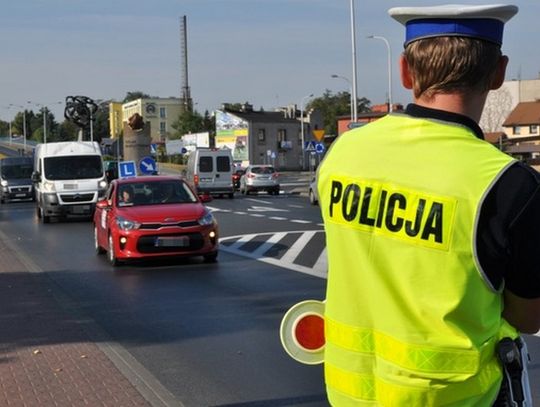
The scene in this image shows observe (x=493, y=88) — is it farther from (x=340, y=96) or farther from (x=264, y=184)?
(x=340, y=96)

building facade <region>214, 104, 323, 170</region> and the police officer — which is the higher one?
building facade <region>214, 104, 323, 170</region>

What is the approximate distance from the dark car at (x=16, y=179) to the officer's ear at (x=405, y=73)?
141ft

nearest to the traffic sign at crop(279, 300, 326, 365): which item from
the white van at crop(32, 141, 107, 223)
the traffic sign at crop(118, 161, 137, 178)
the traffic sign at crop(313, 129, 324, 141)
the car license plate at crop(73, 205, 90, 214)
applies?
the traffic sign at crop(118, 161, 137, 178)

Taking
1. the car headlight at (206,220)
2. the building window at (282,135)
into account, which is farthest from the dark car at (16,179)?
the building window at (282,135)

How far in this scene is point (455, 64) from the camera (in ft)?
6.79

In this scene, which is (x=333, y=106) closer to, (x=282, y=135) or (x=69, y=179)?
(x=282, y=135)

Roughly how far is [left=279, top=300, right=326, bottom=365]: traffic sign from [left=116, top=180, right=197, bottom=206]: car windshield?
12932mm

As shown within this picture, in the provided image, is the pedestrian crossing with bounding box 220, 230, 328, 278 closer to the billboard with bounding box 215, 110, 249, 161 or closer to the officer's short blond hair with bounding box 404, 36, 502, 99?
the officer's short blond hair with bounding box 404, 36, 502, 99

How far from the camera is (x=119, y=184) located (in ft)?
52.9

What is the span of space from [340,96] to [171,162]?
47.8m

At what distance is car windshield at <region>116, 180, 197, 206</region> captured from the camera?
50.9ft

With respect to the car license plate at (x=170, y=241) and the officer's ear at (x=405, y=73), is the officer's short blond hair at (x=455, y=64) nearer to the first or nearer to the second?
the officer's ear at (x=405, y=73)

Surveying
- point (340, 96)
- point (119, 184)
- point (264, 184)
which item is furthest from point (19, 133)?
point (119, 184)

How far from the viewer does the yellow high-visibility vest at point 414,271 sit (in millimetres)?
1976
